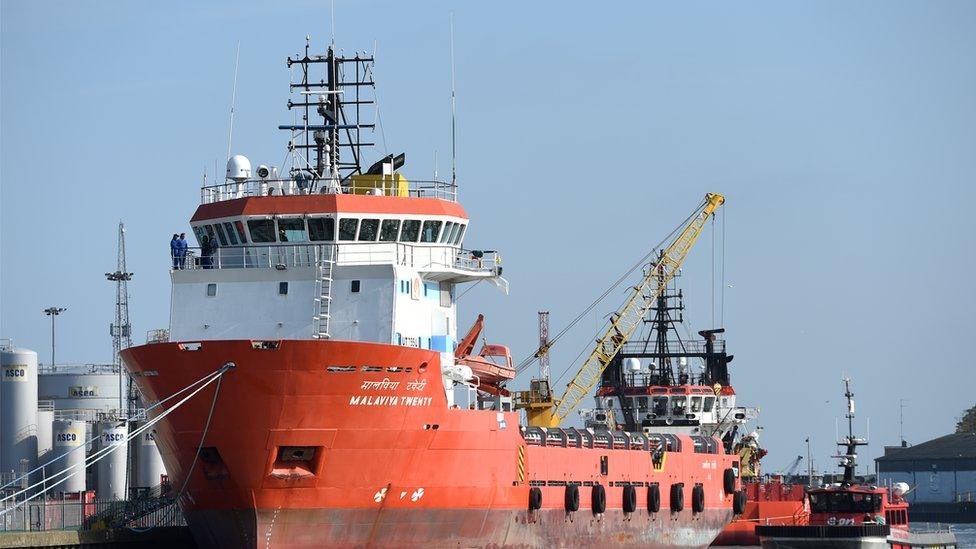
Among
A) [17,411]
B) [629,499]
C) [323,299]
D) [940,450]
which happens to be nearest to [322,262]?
[323,299]

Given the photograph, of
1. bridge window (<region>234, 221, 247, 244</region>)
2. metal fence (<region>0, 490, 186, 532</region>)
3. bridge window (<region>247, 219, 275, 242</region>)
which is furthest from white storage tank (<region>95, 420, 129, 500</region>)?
bridge window (<region>247, 219, 275, 242</region>)

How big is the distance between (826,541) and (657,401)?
73.9 feet

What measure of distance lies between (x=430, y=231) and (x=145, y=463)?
81.6ft

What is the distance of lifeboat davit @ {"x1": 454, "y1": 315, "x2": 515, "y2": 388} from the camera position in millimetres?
45312

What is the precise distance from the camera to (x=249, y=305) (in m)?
41.5

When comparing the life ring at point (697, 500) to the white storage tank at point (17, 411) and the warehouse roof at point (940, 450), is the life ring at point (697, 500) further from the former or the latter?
the warehouse roof at point (940, 450)

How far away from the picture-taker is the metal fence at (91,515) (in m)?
44.7

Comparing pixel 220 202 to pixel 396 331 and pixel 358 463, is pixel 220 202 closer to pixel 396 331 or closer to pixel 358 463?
pixel 396 331

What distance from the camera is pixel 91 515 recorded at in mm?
45844

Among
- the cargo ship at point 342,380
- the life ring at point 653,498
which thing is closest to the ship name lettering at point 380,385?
the cargo ship at point 342,380

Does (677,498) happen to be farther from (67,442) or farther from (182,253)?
(67,442)

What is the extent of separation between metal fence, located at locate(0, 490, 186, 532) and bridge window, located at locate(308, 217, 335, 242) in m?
8.33

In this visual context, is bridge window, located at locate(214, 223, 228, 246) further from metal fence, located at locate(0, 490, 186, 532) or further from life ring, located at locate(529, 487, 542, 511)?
life ring, located at locate(529, 487, 542, 511)

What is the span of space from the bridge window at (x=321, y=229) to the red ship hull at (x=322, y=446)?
453 cm
